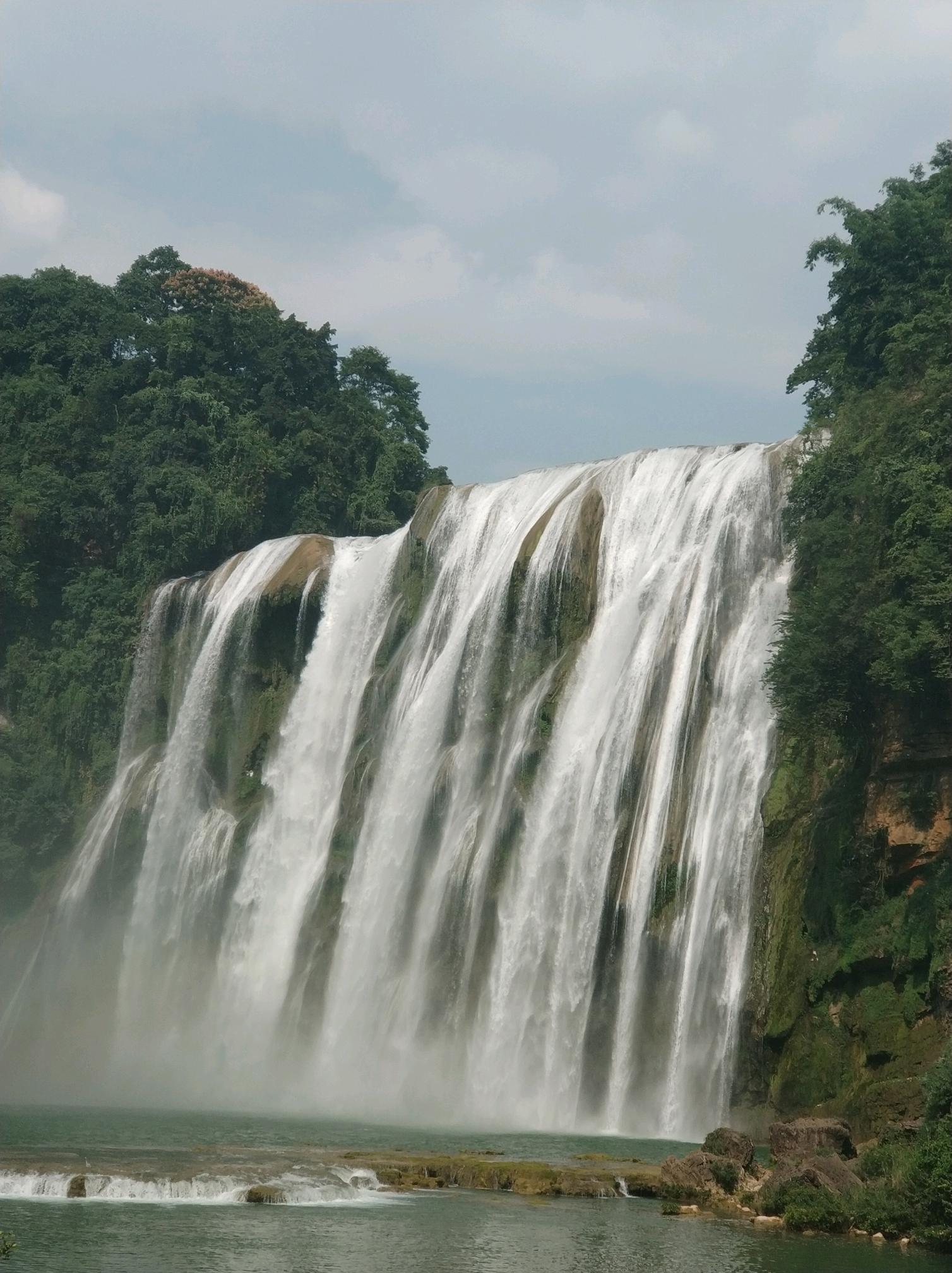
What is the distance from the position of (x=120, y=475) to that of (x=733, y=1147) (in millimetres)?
44643

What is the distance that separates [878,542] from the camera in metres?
31.9

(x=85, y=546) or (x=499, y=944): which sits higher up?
(x=85, y=546)

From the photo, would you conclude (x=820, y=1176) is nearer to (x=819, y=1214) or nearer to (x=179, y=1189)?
(x=819, y=1214)

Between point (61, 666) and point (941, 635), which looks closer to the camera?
point (941, 635)

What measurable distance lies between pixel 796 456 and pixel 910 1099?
15853 millimetres

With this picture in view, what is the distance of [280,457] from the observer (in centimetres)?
6309

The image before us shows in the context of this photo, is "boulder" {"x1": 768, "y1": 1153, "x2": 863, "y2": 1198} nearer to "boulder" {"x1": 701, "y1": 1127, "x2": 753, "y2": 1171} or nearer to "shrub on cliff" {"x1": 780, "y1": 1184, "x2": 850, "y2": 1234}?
"shrub on cliff" {"x1": 780, "y1": 1184, "x2": 850, "y2": 1234}

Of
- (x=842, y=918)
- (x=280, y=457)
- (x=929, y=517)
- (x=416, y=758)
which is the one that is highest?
(x=280, y=457)

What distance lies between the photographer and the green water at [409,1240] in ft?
60.8

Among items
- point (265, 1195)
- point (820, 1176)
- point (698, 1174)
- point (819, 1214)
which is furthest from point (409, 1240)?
point (820, 1176)

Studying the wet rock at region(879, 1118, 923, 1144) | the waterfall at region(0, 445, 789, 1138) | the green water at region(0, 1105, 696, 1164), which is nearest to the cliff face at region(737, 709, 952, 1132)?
the waterfall at region(0, 445, 789, 1138)

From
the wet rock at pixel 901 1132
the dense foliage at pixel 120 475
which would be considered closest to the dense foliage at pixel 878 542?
the wet rock at pixel 901 1132

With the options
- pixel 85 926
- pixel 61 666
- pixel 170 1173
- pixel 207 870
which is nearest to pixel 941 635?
pixel 170 1173

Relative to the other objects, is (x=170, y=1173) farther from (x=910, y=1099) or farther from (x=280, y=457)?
(x=280, y=457)
